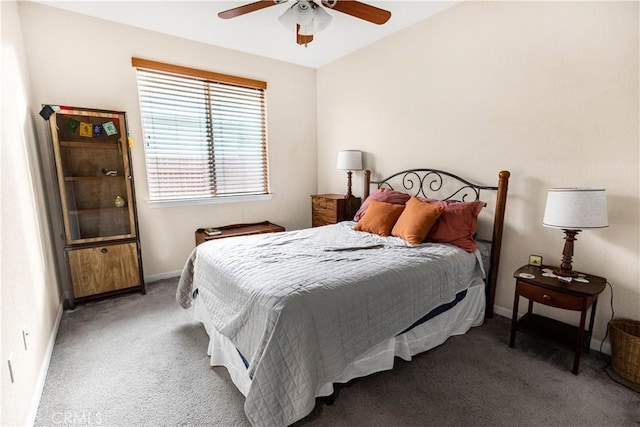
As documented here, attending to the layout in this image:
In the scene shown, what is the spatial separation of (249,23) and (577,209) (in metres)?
3.10

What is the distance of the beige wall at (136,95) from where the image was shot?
2715mm

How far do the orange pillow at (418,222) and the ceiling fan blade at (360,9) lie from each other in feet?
4.79

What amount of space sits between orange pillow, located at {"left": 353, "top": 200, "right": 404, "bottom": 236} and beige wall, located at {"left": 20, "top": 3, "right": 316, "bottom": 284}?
172cm

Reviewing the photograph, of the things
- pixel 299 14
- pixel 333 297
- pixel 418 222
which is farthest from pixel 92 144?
pixel 418 222

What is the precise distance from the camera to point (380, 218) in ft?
9.11

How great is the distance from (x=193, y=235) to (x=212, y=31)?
226 centimetres

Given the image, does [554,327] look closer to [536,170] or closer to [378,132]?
[536,170]

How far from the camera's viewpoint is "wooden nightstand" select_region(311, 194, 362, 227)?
3615mm

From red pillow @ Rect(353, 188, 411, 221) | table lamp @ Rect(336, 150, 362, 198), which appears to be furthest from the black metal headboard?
table lamp @ Rect(336, 150, 362, 198)

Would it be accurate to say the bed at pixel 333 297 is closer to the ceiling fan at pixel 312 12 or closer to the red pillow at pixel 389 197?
the red pillow at pixel 389 197

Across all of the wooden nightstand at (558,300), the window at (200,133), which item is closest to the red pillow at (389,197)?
the wooden nightstand at (558,300)

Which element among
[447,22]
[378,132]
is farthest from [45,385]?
[447,22]

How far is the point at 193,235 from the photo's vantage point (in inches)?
143

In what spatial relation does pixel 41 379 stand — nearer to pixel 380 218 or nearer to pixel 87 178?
pixel 87 178
